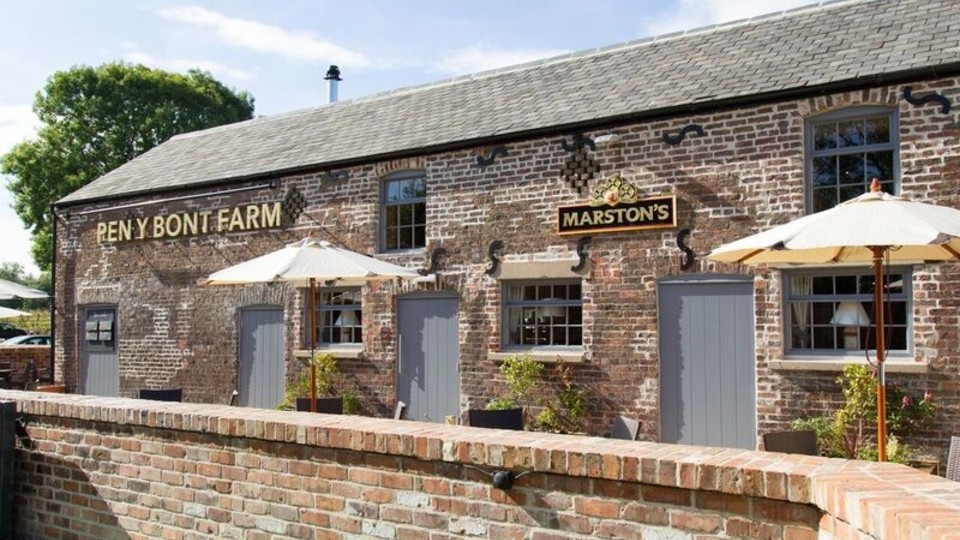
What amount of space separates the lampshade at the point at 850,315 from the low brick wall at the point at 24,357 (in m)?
17.7

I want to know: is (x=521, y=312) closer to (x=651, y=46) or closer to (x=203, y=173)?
(x=651, y=46)

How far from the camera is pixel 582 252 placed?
36.6ft

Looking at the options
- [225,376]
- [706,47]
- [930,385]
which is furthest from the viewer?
[225,376]

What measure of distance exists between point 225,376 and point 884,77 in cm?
1138

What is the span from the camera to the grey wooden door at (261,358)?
1434cm

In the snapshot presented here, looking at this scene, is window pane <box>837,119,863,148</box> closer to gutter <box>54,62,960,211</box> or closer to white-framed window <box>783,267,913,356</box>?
gutter <box>54,62,960,211</box>

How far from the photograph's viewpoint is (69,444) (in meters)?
5.80

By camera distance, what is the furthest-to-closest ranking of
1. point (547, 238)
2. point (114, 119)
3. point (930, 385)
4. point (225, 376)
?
1. point (114, 119)
2. point (225, 376)
3. point (547, 238)
4. point (930, 385)

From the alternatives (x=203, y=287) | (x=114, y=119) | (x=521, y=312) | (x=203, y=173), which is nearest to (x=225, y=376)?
(x=203, y=287)

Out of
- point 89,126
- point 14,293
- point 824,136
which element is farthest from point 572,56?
Answer: point 89,126

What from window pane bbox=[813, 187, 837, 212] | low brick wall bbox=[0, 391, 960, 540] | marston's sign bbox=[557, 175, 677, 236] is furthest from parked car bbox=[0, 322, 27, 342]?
window pane bbox=[813, 187, 837, 212]

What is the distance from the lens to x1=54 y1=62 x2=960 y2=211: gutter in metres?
9.09

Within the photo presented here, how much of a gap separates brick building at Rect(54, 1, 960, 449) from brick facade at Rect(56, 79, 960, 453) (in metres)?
0.03

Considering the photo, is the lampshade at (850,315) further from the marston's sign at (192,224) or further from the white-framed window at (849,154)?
the marston's sign at (192,224)
